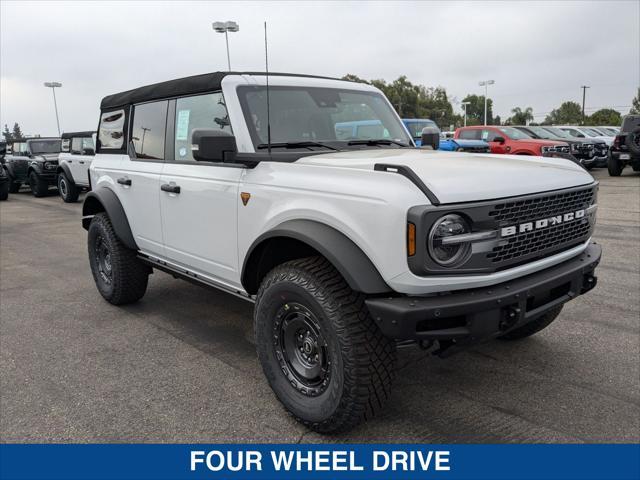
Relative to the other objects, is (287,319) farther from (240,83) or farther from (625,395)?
(625,395)

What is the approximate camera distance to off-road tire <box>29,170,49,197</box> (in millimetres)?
16156

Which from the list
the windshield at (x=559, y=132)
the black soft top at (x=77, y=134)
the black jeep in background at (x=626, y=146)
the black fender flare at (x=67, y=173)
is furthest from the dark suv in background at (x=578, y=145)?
the black fender flare at (x=67, y=173)

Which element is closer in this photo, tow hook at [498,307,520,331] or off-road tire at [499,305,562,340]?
tow hook at [498,307,520,331]

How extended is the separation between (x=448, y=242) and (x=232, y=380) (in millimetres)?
1856

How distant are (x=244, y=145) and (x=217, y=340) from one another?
5.47 ft

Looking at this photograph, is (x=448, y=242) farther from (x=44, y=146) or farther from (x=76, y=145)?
(x=44, y=146)

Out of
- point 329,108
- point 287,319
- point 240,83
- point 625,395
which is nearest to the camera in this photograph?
point 287,319

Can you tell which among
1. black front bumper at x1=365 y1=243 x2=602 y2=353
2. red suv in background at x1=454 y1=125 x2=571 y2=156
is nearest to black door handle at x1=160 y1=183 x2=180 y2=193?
black front bumper at x1=365 y1=243 x2=602 y2=353

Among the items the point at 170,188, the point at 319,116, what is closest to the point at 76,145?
the point at 170,188

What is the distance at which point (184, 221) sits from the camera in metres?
3.81

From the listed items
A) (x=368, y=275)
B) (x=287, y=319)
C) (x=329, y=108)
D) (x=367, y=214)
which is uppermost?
(x=329, y=108)

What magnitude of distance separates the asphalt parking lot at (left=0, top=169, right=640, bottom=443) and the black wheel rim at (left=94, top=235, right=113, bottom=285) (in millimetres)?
282

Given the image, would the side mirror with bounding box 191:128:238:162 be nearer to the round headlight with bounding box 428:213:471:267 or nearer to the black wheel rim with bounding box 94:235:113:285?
the round headlight with bounding box 428:213:471:267

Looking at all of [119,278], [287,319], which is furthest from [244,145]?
[119,278]
